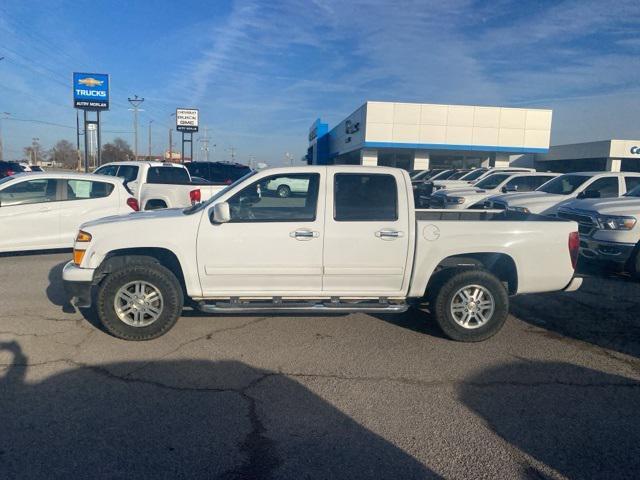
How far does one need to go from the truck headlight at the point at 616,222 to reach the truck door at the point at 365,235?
16.1 feet

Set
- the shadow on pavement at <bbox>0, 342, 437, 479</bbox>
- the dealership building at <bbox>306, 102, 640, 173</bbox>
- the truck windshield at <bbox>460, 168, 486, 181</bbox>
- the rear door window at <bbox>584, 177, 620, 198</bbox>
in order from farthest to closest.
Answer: the dealership building at <bbox>306, 102, 640, 173</bbox> < the truck windshield at <bbox>460, 168, 486, 181</bbox> < the rear door window at <bbox>584, 177, 620, 198</bbox> < the shadow on pavement at <bbox>0, 342, 437, 479</bbox>

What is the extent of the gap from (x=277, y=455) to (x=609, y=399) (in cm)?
284

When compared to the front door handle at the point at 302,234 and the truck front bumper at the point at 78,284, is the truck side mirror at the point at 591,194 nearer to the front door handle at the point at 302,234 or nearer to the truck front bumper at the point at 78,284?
the front door handle at the point at 302,234

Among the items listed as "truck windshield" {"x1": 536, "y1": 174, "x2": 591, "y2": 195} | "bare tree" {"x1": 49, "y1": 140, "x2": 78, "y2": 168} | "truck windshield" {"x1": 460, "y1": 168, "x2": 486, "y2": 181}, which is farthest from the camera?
"bare tree" {"x1": 49, "y1": 140, "x2": 78, "y2": 168}

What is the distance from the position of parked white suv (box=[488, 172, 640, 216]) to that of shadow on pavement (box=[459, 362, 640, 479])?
6.99 m

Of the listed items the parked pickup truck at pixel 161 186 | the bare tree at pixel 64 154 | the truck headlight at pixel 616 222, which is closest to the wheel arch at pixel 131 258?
the parked pickup truck at pixel 161 186

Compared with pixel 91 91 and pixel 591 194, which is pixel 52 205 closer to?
pixel 591 194

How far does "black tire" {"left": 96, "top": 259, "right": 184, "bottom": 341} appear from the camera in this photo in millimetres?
Answer: 4973

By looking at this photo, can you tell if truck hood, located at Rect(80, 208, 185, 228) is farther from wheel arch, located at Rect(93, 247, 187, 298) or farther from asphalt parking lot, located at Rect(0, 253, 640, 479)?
asphalt parking lot, located at Rect(0, 253, 640, 479)

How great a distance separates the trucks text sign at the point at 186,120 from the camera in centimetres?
5981

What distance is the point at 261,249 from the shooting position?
16.5 feet

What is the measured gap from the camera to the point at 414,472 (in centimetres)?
299

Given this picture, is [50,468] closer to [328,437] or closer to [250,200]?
[328,437]

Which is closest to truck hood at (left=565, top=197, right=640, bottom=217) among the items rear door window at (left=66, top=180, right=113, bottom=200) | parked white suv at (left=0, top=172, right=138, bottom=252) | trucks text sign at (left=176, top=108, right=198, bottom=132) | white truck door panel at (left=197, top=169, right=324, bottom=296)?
white truck door panel at (left=197, top=169, right=324, bottom=296)
